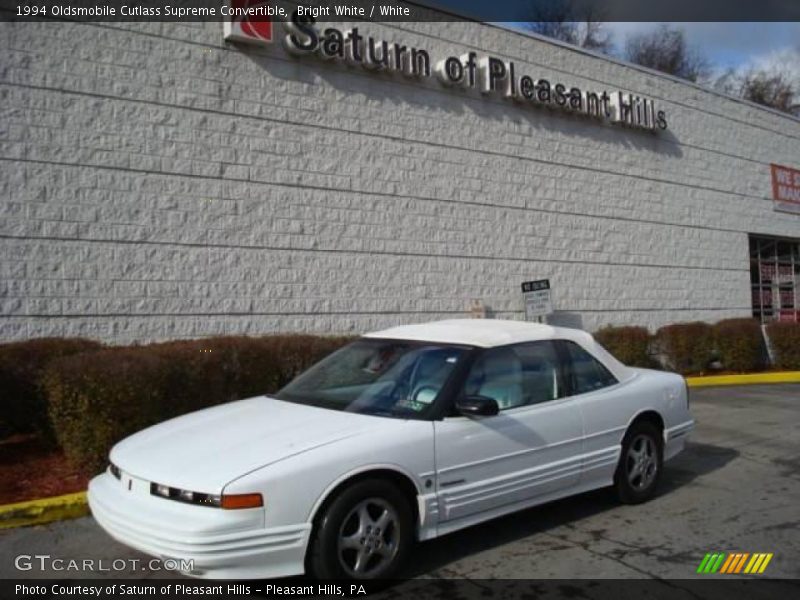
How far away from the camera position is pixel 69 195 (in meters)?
8.95

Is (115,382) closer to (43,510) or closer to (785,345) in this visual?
(43,510)

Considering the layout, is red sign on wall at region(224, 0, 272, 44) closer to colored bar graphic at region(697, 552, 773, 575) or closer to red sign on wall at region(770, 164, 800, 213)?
colored bar graphic at region(697, 552, 773, 575)

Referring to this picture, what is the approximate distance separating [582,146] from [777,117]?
28.5 ft

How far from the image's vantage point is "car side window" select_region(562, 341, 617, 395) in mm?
5859

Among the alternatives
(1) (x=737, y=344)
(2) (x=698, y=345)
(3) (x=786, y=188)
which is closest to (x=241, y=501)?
(2) (x=698, y=345)

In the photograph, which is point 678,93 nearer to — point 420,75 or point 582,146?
point 582,146

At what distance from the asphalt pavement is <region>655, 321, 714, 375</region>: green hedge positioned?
7789 mm

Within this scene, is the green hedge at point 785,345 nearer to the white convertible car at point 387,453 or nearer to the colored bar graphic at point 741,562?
the white convertible car at point 387,453

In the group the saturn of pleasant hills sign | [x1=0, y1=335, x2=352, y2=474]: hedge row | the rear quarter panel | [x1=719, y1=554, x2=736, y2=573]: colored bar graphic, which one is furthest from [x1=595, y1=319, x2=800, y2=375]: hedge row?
[x1=719, y1=554, x2=736, y2=573]: colored bar graphic

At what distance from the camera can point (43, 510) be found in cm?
575

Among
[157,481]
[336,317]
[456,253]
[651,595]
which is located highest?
[456,253]

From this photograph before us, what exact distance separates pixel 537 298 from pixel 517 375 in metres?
6.53

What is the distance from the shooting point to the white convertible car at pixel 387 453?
3.99 m

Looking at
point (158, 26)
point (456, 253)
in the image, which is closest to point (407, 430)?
point (158, 26)
